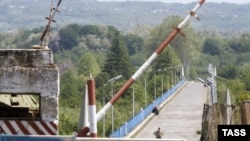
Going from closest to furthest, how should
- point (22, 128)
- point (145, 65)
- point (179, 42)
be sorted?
point (22, 128) → point (145, 65) → point (179, 42)

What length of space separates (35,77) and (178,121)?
45.2m

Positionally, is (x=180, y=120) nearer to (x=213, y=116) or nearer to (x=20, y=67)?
(x=213, y=116)

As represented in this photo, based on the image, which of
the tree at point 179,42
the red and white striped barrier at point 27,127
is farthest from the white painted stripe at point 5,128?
the tree at point 179,42

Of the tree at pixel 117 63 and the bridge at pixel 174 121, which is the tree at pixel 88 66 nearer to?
the tree at pixel 117 63

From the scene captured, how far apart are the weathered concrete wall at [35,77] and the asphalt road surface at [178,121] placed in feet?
88.6

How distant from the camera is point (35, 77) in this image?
1503 cm

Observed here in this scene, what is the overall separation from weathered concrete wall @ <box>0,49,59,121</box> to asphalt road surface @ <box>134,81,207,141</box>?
88.6 ft

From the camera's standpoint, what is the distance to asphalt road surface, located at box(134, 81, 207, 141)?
47031 mm

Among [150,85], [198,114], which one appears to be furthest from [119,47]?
[198,114]

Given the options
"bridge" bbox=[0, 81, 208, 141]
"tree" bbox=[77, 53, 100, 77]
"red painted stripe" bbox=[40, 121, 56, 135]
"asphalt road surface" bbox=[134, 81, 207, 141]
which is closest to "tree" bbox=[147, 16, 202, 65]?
"tree" bbox=[77, 53, 100, 77]

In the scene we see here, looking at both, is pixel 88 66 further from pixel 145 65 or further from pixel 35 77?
pixel 35 77

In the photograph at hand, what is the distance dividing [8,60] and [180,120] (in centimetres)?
4622

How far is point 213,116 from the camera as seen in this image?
2675 centimetres

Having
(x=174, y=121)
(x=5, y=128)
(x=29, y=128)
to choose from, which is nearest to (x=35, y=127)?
(x=29, y=128)
